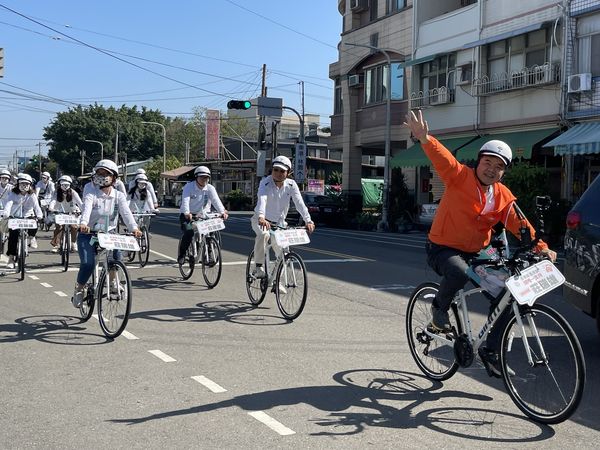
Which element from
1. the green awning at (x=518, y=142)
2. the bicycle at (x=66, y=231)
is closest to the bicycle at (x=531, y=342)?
the bicycle at (x=66, y=231)

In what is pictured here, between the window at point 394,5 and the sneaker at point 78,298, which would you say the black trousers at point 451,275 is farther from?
the window at point 394,5

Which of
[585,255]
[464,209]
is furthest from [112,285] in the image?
[585,255]

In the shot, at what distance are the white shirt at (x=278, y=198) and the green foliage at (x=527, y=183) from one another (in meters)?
13.9

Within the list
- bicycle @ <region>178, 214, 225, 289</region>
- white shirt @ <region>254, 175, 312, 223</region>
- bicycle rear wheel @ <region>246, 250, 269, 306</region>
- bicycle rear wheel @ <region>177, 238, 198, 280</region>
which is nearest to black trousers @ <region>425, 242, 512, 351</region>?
white shirt @ <region>254, 175, 312, 223</region>

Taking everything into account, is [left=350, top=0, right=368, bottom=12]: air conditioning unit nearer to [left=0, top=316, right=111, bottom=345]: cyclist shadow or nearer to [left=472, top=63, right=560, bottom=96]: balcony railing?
[left=472, top=63, right=560, bottom=96]: balcony railing

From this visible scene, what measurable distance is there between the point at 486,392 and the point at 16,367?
3.97m

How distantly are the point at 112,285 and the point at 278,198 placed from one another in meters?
2.44

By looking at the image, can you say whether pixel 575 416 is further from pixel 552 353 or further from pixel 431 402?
pixel 431 402

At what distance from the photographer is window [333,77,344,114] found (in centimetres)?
3859

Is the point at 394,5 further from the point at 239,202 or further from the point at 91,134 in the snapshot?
the point at 91,134

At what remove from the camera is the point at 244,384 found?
551cm

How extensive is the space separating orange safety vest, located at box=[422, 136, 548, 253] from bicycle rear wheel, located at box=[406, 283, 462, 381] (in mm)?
577

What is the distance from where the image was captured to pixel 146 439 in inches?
170

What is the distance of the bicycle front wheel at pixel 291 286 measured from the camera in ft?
26.5
